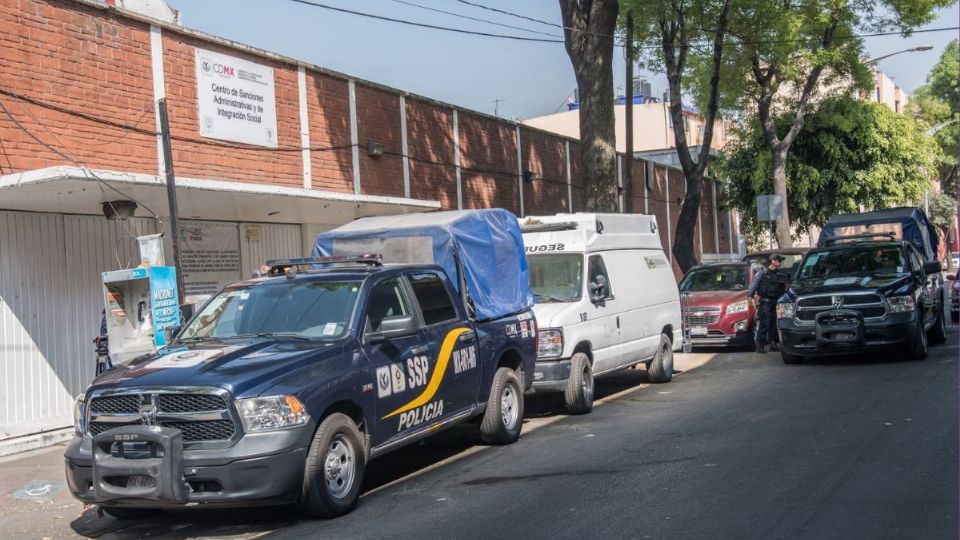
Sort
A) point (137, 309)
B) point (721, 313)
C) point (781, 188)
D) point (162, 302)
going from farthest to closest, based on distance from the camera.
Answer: point (781, 188) < point (721, 313) < point (137, 309) < point (162, 302)

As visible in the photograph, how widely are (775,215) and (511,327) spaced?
639 inches

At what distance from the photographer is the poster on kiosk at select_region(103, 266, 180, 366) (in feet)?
35.4

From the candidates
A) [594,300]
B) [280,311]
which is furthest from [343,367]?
[594,300]

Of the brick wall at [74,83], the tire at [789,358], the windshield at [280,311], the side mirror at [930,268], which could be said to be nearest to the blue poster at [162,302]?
the brick wall at [74,83]

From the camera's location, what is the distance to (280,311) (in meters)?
7.98

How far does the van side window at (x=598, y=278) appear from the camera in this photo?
1212 centimetres

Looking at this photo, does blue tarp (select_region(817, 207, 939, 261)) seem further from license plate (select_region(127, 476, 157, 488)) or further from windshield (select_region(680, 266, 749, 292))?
license plate (select_region(127, 476, 157, 488))

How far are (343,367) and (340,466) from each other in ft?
2.43

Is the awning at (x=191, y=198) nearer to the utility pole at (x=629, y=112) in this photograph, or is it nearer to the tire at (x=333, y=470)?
the tire at (x=333, y=470)

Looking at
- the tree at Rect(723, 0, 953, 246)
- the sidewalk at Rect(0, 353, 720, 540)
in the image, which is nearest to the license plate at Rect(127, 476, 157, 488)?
the sidewalk at Rect(0, 353, 720, 540)

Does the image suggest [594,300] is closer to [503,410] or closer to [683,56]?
[503,410]

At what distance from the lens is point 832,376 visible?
44.4 feet

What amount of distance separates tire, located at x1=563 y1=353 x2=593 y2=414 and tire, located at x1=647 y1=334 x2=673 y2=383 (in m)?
2.82

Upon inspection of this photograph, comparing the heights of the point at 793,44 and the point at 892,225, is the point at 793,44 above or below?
above
